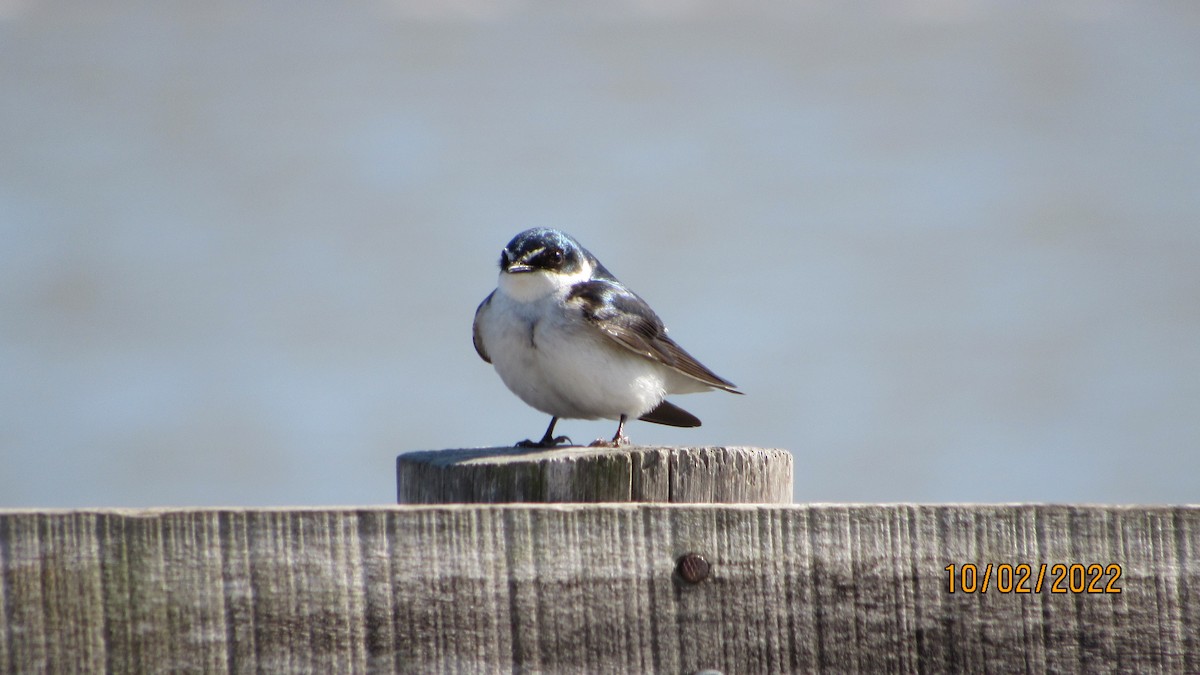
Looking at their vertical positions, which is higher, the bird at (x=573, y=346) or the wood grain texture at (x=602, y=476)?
the bird at (x=573, y=346)

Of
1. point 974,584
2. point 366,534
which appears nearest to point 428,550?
point 366,534

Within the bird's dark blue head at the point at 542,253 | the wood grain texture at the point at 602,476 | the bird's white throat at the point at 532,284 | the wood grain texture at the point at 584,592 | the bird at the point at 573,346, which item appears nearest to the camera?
the wood grain texture at the point at 584,592

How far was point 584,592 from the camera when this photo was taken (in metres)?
2.06

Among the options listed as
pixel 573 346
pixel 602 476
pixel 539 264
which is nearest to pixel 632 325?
pixel 573 346

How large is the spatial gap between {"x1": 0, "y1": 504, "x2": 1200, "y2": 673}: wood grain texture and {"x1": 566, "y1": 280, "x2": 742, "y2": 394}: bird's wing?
3.12 m

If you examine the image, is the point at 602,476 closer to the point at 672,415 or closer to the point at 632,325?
the point at 632,325

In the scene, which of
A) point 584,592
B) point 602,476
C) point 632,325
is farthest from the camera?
point 632,325

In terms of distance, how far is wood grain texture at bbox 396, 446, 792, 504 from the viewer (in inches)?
108

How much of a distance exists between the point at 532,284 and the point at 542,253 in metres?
0.19

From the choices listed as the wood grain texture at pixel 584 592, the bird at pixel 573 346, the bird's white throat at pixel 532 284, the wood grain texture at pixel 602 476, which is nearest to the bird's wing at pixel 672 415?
the bird at pixel 573 346

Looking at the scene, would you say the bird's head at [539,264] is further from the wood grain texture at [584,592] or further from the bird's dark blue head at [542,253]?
the wood grain texture at [584,592]

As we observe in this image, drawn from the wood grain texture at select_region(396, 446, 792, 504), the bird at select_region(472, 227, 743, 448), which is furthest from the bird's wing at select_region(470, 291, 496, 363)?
the wood grain texture at select_region(396, 446, 792, 504)

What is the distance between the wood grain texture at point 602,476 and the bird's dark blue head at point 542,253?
95.8 inches

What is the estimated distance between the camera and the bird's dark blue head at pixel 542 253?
5551 millimetres
